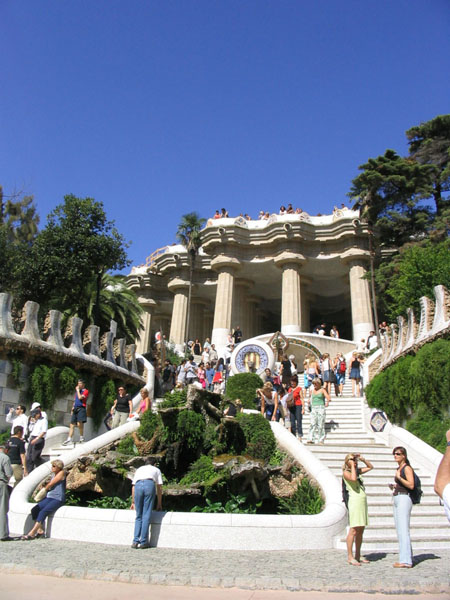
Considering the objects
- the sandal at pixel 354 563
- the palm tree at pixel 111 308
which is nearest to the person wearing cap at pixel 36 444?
the sandal at pixel 354 563

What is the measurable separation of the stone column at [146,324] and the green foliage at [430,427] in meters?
33.7

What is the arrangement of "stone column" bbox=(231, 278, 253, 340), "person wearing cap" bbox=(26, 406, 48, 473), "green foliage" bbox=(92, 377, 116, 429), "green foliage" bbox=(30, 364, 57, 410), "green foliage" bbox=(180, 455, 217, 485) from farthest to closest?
"stone column" bbox=(231, 278, 253, 340)
"green foliage" bbox=(92, 377, 116, 429)
"green foliage" bbox=(30, 364, 57, 410)
"person wearing cap" bbox=(26, 406, 48, 473)
"green foliage" bbox=(180, 455, 217, 485)

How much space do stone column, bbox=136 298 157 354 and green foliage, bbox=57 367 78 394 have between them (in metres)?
29.1

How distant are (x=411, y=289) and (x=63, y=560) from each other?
17717mm

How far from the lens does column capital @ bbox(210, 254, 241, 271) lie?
37.9m

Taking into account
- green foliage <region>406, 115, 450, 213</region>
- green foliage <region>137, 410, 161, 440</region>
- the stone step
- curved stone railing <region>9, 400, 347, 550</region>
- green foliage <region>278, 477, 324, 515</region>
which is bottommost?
curved stone railing <region>9, 400, 347, 550</region>

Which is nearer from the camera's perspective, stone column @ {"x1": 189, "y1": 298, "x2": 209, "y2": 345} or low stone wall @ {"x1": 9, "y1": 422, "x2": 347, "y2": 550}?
low stone wall @ {"x1": 9, "y1": 422, "x2": 347, "y2": 550}

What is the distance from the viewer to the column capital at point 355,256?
3569 centimetres

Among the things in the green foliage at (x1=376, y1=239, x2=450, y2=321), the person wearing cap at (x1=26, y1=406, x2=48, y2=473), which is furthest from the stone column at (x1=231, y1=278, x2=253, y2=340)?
the person wearing cap at (x1=26, y1=406, x2=48, y2=473)

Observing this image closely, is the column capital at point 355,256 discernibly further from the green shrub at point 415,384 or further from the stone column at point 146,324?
the green shrub at point 415,384

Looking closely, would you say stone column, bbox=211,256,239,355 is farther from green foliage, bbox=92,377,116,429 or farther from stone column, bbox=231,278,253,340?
green foliage, bbox=92,377,116,429

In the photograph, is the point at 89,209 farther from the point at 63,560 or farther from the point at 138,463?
the point at 63,560

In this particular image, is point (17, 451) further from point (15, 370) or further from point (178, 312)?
point (178, 312)

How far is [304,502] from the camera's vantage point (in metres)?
8.19
